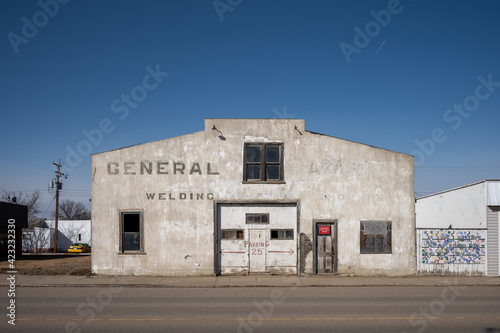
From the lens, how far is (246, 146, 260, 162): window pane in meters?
17.3

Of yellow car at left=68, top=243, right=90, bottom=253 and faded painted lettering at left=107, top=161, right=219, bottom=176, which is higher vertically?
faded painted lettering at left=107, top=161, right=219, bottom=176

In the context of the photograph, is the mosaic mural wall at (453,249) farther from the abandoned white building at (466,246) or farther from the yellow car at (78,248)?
the yellow car at (78,248)

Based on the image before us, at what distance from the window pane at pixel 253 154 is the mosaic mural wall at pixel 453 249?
7.97 meters

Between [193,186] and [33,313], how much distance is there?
8.22 meters

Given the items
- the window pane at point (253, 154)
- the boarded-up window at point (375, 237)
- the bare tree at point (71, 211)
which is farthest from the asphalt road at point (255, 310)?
the bare tree at point (71, 211)

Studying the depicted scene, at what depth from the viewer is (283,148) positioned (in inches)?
681

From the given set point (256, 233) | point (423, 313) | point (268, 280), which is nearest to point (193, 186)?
point (256, 233)

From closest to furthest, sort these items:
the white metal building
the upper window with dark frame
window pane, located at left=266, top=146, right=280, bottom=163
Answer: the upper window with dark frame, window pane, located at left=266, top=146, right=280, bottom=163, the white metal building

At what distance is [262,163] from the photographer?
1723cm

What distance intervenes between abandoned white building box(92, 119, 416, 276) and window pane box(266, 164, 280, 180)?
1.7 inches

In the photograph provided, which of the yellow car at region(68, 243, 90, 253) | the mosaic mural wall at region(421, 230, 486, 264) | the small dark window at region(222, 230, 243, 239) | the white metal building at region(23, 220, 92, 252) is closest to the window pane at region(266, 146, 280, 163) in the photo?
the small dark window at region(222, 230, 243, 239)

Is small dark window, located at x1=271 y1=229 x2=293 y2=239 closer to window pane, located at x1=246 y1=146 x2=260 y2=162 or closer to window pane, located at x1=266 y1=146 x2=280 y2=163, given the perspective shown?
window pane, located at x1=266 y1=146 x2=280 y2=163

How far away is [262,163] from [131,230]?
245 inches

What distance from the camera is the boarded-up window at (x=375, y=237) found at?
1714 cm
